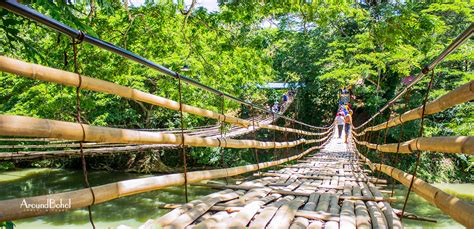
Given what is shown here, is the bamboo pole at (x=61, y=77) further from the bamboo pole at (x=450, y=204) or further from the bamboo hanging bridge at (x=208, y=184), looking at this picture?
the bamboo pole at (x=450, y=204)

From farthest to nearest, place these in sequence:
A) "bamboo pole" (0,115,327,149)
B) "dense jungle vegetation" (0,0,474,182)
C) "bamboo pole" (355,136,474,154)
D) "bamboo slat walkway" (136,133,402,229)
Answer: "dense jungle vegetation" (0,0,474,182), "bamboo slat walkway" (136,133,402,229), "bamboo pole" (355,136,474,154), "bamboo pole" (0,115,327,149)

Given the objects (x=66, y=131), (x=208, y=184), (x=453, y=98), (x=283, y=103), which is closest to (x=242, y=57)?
(x=208, y=184)

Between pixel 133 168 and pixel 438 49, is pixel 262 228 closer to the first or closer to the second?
pixel 438 49

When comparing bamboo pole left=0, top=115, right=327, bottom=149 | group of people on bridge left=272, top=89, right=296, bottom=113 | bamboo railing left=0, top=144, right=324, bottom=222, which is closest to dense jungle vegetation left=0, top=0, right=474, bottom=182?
bamboo pole left=0, top=115, right=327, bottom=149

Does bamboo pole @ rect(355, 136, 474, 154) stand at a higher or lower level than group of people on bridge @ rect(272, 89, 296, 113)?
lower

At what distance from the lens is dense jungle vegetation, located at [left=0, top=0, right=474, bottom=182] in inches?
155

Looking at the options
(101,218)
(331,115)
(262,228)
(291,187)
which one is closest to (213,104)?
(101,218)

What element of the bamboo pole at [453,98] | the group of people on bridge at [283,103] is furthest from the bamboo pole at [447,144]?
the group of people on bridge at [283,103]

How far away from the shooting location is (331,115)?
16.5m

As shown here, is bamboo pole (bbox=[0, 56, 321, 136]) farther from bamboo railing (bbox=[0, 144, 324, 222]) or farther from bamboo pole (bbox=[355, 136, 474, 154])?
bamboo pole (bbox=[355, 136, 474, 154])

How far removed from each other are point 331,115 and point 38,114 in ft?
40.1

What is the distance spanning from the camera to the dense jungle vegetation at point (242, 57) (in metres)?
3.94

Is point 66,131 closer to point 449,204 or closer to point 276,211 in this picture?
point 276,211

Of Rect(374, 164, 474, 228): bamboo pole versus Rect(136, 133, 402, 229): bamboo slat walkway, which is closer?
Rect(374, 164, 474, 228): bamboo pole
